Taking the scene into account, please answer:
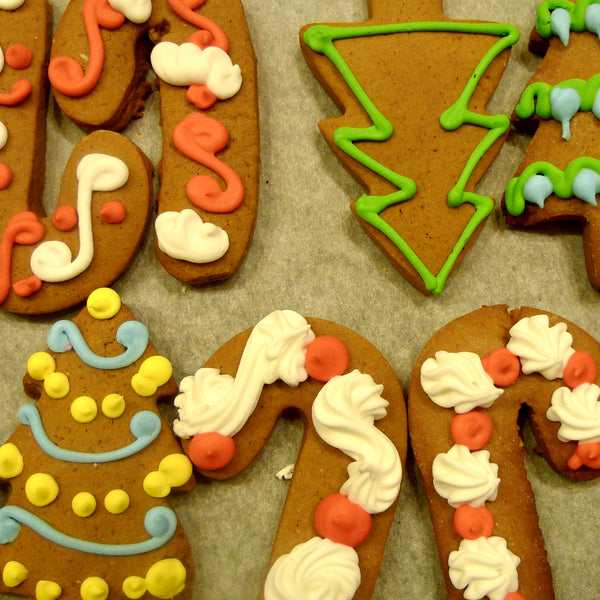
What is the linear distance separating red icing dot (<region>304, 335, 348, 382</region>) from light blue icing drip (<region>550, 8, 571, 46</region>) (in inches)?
39.2

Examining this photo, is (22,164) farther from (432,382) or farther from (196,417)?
(432,382)

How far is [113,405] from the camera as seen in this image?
4.67 feet

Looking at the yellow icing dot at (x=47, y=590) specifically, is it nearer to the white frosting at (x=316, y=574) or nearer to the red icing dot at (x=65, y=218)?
the white frosting at (x=316, y=574)

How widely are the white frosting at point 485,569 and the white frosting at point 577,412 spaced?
29 centimetres

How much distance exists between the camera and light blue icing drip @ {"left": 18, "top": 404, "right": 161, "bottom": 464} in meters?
1.42

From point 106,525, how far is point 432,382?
79cm

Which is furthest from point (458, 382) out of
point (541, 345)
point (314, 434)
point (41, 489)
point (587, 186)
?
point (41, 489)

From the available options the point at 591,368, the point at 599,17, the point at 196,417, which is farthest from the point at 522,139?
the point at 196,417

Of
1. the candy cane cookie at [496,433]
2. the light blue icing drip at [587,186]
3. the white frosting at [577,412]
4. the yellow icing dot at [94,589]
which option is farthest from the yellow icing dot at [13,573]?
the light blue icing drip at [587,186]

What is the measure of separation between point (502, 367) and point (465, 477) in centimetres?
26

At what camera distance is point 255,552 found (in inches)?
59.1

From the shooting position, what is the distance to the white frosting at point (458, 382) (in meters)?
1.43

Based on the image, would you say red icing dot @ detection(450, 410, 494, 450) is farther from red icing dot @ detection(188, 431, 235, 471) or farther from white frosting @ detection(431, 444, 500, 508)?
red icing dot @ detection(188, 431, 235, 471)

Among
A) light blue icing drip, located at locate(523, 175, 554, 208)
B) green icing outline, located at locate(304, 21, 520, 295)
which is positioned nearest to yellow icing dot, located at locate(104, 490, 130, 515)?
green icing outline, located at locate(304, 21, 520, 295)
